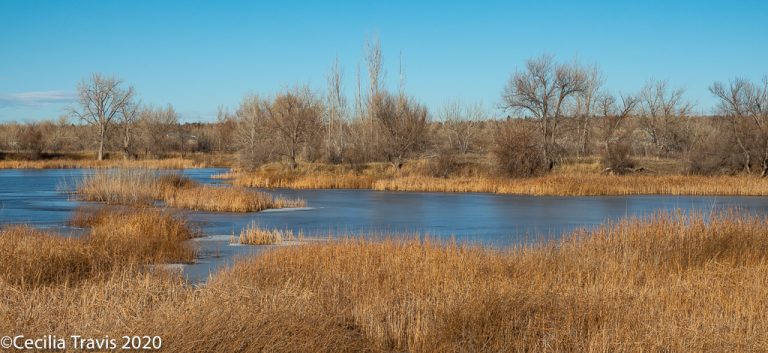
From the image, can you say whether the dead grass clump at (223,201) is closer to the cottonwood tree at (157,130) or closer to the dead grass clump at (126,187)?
the dead grass clump at (126,187)

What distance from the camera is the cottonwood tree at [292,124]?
143 feet

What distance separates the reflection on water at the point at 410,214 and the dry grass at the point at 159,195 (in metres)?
0.98

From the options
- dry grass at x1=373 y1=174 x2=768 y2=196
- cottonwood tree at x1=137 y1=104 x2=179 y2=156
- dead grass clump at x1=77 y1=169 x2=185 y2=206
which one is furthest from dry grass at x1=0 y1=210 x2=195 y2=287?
cottonwood tree at x1=137 y1=104 x2=179 y2=156

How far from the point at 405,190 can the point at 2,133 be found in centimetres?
6209

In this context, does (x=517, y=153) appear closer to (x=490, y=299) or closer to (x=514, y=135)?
(x=514, y=135)

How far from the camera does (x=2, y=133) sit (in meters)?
80.2

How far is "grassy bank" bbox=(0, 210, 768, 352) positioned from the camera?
6.46 metres

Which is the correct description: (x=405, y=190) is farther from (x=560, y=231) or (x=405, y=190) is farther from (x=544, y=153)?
(x=560, y=231)

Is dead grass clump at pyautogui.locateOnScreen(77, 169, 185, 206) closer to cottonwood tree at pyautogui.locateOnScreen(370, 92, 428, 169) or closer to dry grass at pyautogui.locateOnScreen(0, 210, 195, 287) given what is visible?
dry grass at pyautogui.locateOnScreen(0, 210, 195, 287)

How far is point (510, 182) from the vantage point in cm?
3409

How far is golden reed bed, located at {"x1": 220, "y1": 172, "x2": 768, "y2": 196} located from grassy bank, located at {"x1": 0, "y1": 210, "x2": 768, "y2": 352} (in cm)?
2019

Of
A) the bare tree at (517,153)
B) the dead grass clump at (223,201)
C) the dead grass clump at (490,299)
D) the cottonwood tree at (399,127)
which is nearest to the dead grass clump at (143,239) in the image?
the dead grass clump at (490,299)

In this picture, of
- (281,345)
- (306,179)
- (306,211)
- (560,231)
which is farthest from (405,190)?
(281,345)

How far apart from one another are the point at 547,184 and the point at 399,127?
13.3 m
